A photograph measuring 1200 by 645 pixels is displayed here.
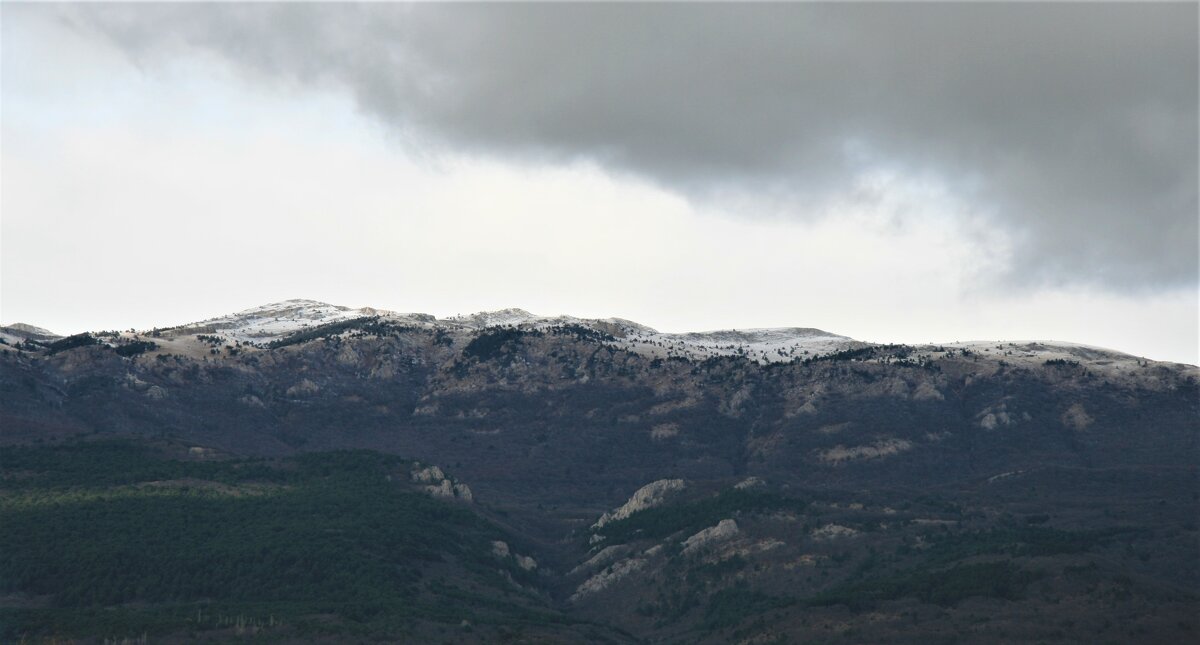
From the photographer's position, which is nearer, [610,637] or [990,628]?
[990,628]

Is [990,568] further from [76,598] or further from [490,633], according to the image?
[76,598]

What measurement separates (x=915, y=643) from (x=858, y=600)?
16.7m

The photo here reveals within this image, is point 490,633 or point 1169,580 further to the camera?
point 1169,580

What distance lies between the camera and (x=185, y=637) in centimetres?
16938

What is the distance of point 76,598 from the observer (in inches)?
7598

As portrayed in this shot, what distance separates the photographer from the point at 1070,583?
183625mm

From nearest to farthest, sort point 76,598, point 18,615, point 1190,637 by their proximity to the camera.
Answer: point 1190,637 < point 18,615 < point 76,598

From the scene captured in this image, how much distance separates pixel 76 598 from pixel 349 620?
41515 mm

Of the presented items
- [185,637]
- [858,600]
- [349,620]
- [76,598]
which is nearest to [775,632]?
[858,600]

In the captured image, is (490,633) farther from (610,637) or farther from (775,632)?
(775,632)

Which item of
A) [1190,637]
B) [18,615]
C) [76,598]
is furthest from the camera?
[76,598]

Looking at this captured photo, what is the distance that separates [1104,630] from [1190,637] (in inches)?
379

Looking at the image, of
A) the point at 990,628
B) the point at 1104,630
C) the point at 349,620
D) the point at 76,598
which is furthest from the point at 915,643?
the point at 76,598

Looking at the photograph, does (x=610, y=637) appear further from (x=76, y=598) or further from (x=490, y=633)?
(x=76, y=598)
